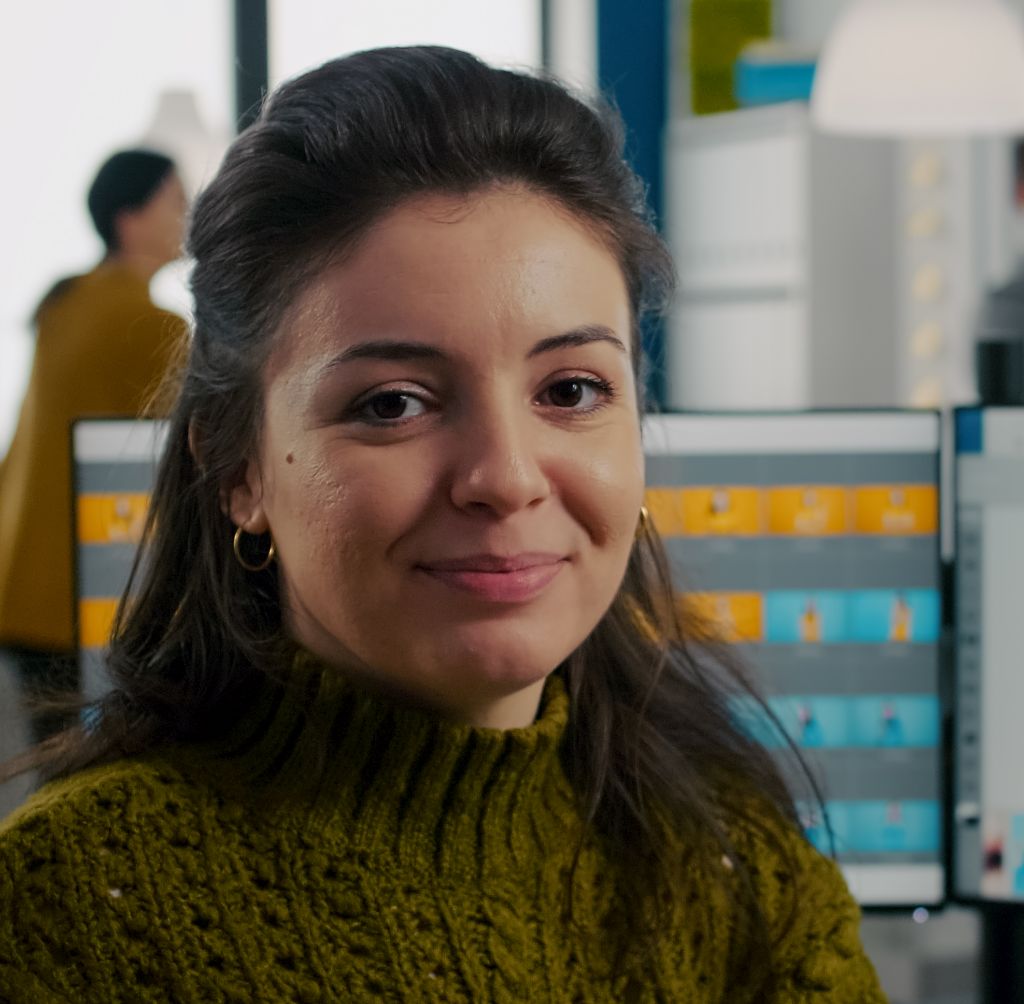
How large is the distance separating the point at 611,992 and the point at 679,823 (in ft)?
0.41

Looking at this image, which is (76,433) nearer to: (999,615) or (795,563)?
(795,563)

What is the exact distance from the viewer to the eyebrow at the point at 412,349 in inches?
35.4

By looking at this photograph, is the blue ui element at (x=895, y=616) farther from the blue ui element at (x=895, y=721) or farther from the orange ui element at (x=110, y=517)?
the orange ui element at (x=110, y=517)

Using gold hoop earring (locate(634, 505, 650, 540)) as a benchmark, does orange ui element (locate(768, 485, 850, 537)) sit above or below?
below

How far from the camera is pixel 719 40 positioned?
513 centimetres

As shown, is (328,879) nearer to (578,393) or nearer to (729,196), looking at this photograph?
(578,393)

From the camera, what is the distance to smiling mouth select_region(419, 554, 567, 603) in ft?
2.96

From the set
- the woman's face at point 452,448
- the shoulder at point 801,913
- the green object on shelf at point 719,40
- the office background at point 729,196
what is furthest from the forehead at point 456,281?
the green object on shelf at point 719,40

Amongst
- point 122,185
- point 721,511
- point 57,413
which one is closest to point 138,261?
point 122,185

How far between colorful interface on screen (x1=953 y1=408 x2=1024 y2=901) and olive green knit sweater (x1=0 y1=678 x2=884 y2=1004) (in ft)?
1.37

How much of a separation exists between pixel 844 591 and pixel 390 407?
61cm

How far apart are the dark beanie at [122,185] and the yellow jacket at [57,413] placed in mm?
268

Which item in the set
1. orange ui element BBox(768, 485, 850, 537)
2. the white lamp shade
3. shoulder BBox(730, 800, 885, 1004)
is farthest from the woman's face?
the white lamp shade

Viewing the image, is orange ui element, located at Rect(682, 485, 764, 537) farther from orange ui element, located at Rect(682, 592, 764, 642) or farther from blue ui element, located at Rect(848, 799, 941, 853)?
blue ui element, located at Rect(848, 799, 941, 853)
